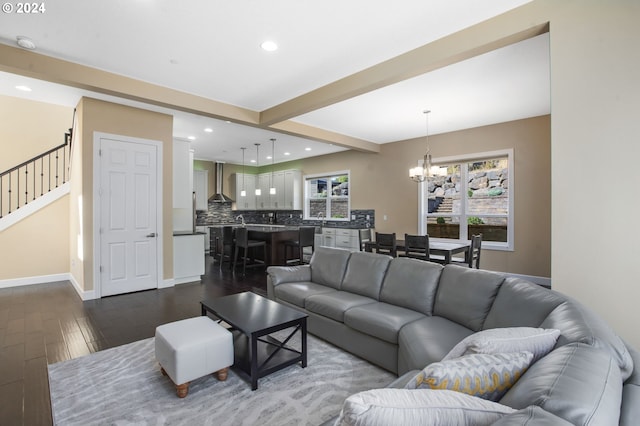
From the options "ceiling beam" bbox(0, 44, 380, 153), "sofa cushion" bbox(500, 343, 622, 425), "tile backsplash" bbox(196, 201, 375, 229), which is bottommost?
"sofa cushion" bbox(500, 343, 622, 425)

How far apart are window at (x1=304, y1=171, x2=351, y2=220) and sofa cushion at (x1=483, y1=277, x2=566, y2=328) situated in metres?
6.00

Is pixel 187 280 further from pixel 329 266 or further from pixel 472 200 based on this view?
pixel 472 200

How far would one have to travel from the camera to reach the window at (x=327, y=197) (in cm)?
832

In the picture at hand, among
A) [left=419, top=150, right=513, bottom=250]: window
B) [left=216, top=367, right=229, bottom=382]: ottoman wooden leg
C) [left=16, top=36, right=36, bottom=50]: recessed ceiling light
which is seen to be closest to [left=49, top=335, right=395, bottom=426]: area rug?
[left=216, top=367, right=229, bottom=382]: ottoman wooden leg

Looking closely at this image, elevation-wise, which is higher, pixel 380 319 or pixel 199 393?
pixel 380 319

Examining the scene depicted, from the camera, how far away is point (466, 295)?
2.38 m

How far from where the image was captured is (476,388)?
1.04 m

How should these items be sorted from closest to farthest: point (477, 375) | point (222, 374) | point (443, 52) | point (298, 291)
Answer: point (477, 375)
point (222, 374)
point (443, 52)
point (298, 291)

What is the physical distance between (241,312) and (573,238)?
2.55 meters

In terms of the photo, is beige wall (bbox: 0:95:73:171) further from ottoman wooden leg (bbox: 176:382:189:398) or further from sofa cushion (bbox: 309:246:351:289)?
ottoman wooden leg (bbox: 176:382:189:398)

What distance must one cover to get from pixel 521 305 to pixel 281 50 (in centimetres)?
303

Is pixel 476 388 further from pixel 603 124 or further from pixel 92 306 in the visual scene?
pixel 92 306

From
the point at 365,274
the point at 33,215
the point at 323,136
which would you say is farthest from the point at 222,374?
the point at 33,215

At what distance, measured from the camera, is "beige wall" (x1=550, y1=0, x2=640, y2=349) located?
193 cm
